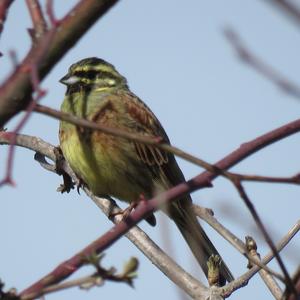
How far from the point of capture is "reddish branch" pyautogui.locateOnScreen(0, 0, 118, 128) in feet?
6.59

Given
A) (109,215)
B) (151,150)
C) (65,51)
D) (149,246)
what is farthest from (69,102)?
(65,51)

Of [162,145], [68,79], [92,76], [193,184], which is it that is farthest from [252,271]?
[92,76]

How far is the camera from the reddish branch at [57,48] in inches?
79.0

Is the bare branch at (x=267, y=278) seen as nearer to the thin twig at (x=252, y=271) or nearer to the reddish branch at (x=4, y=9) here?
the thin twig at (x=252, y=271)

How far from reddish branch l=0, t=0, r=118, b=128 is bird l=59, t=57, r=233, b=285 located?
3360 mm

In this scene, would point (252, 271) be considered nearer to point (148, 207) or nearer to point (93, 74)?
point (148, 207)

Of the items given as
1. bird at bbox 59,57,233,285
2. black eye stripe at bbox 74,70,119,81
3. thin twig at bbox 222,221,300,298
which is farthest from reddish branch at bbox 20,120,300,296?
black eye stripe at bbox 74,70,119,81

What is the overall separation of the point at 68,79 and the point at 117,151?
2.95ft

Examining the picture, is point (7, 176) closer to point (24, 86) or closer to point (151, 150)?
point (24, 86)

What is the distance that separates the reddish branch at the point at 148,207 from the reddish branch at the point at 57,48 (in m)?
0.46

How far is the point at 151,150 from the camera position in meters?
6.38

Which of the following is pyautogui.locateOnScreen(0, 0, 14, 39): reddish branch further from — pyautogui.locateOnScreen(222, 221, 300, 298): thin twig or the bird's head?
the bird's head

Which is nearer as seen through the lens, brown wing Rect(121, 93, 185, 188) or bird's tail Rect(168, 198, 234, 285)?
bird's tail Rect(168, 198, 234, 285)

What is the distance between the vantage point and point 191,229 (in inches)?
238
